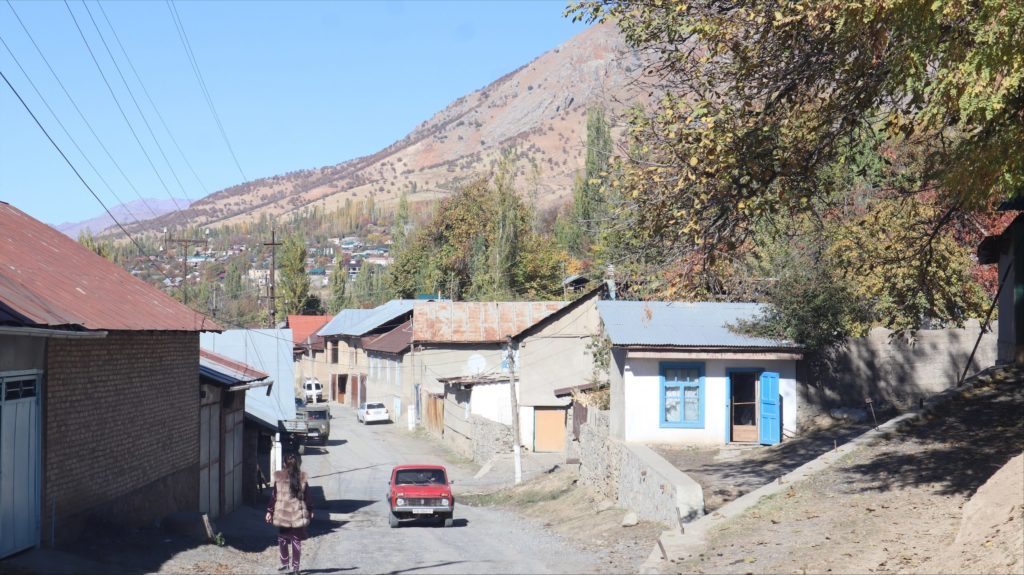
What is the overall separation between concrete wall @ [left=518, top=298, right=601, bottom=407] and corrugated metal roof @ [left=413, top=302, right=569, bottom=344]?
1000 centimetres

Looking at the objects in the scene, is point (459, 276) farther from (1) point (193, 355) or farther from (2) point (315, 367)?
(1) point (193, 355)

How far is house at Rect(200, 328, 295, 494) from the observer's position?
97.5 feet

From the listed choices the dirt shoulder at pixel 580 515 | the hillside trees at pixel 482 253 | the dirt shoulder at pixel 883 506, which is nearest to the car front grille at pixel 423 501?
the dirt shoulder at pixel 580 515

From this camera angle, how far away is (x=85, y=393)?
14.9m

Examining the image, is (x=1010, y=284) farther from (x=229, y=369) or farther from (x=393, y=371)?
(x=393, y=371)

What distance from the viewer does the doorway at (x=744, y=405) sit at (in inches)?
1037

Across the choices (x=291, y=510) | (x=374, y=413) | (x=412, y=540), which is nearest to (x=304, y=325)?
(x=374, y=413)

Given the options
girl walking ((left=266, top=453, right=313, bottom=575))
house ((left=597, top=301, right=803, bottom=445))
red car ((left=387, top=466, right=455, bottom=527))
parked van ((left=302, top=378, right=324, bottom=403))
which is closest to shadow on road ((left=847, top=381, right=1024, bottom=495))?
house ((left=597, top=301, right=803, bottom=445))

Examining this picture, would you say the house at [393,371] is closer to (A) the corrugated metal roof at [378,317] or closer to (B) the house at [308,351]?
(A) the corrugated metal roof at [378,317]

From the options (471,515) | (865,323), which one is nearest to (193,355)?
(471,515)

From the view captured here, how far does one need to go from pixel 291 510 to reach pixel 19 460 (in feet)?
11.2

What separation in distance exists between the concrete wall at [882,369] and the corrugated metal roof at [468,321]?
87.5ft

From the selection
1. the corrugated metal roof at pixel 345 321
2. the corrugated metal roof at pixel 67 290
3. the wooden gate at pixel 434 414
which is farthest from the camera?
the corrugated metal roof at pixel 345 321

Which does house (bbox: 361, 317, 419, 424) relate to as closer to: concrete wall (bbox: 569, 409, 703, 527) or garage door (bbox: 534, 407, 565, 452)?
garage door (bbox: 534, 407, 565, 452)
